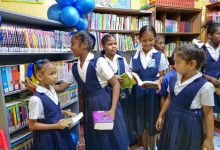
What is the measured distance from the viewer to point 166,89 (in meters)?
1.65

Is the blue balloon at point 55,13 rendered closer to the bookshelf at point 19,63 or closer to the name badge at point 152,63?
the bookshelf at point 19,63

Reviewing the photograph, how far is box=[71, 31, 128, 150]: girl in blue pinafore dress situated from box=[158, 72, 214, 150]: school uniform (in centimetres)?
39

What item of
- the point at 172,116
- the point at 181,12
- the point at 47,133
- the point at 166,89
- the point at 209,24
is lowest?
the point at 47,133

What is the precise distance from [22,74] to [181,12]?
9.46ft

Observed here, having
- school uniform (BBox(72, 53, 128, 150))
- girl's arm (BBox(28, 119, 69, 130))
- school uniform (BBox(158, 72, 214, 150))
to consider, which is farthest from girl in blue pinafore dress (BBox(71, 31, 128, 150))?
school uniform (BBox(158, 72, 214, 150))

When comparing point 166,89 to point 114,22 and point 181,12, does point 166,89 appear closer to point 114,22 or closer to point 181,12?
point 114,22

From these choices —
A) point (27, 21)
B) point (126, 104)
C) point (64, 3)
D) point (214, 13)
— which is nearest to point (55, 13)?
point (64, 3)

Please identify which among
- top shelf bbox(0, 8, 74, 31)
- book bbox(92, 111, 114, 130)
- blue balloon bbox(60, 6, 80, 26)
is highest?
blue balloon bbox(60, 6, 80, 26)

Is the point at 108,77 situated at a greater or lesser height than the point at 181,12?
lesser

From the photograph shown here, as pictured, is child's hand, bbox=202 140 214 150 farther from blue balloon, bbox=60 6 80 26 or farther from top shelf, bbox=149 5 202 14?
top shelf, bbox=149 5 202 14

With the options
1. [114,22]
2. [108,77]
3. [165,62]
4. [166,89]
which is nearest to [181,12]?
[114,22]

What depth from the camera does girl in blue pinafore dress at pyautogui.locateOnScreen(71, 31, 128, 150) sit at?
56.9 inches

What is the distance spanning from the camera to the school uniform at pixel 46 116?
4.26 feet

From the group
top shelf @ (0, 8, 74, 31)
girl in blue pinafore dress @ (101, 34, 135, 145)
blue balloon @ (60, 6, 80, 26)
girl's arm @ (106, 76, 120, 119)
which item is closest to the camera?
girl's arm @ (106, 76, 120, 119)
